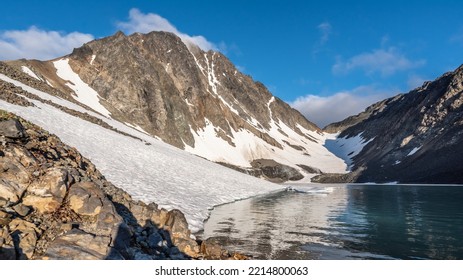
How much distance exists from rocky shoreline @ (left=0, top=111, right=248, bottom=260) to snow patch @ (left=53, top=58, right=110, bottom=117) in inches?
2606

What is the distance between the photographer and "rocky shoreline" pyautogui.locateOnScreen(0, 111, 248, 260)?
9.98 m

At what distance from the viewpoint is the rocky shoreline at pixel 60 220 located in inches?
393

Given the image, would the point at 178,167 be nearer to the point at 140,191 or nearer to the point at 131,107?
the point at 140,191

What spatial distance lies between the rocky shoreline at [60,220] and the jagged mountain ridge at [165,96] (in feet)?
215

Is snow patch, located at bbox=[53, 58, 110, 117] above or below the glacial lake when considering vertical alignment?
above

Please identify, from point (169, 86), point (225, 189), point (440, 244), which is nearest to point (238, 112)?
point (169, 86)

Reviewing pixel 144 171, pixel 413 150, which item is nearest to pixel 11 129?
pixel 144 171

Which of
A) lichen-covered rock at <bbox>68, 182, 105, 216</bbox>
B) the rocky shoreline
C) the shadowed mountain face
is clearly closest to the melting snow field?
the rocky shoreline

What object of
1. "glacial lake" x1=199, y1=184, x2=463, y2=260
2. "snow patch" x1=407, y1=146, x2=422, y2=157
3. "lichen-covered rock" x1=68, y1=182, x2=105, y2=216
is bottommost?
"glacial lake" x1=199, y1=184, x2=463, y2=260

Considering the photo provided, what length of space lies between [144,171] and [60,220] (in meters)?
22.4

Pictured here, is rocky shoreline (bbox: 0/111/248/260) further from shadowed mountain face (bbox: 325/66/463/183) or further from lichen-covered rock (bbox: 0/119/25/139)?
shadowed mountain face (bbox: 325/66/463/183)

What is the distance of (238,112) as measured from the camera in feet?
578

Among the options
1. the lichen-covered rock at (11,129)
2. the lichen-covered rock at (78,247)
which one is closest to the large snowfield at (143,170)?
the lichen-covered rock at (11,129)

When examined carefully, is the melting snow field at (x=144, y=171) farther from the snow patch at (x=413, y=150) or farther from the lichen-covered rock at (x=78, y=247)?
the snow patch at (x=413, y=150)
